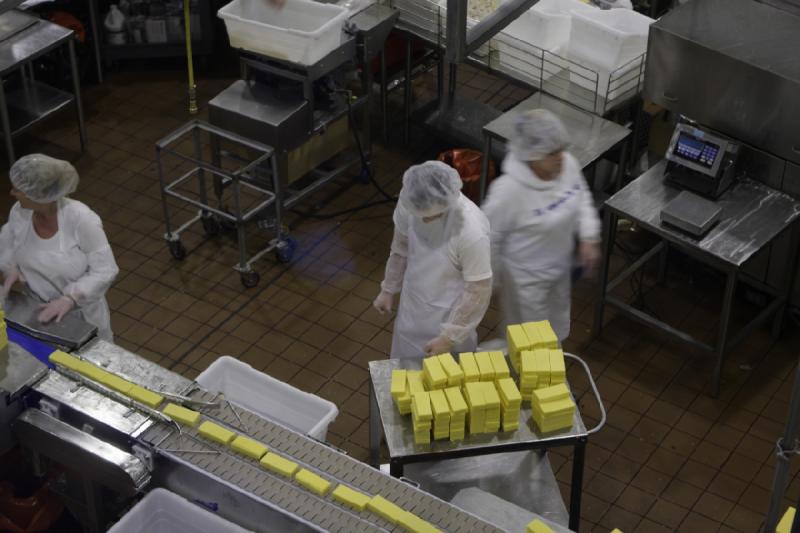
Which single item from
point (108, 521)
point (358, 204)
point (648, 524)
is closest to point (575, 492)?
point (648, 524)

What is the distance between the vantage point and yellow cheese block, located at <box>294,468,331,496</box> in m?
3.50

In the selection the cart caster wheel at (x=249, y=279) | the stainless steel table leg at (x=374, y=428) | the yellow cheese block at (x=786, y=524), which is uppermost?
the yellow cheese block at (x=786, y=524)

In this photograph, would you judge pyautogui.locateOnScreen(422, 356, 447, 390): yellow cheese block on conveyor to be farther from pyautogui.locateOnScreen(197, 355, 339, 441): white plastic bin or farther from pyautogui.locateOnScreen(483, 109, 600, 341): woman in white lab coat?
pyautogui.locateOnScreen(483, 109, 600, 341): woman in white lab coat

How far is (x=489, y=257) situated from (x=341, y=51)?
236 cm

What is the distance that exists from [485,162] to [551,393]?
94.5 inches

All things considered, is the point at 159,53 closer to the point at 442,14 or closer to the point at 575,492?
the point at 442,14

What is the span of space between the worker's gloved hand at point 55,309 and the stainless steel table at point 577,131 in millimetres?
2599

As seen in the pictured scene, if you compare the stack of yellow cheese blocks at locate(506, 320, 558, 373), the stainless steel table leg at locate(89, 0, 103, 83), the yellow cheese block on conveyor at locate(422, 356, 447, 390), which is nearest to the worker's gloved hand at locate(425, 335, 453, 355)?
the stack of yellow cheese blocks at locate(506, 320, 558, 373)

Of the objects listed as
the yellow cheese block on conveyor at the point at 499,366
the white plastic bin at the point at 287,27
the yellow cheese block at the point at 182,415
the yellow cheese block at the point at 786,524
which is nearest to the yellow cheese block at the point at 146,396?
the yellow cheese block at the point at 182,415

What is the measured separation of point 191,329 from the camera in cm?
628

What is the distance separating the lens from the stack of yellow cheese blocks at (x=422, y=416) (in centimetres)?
420

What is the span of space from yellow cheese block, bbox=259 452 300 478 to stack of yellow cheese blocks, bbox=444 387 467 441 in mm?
823

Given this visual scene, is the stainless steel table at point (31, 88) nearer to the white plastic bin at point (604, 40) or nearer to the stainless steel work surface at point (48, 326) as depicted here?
the stainless steel work surface at point (48, 326)

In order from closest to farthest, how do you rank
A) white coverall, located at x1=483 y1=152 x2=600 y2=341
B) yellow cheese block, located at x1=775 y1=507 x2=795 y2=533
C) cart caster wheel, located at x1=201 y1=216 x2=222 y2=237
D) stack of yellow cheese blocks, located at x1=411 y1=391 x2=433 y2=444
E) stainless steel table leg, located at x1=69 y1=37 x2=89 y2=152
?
yellow cheese block, located at x1=775 y1=507 x2=795 y2=533 < stack of yellow cheese blocks, located at x1=411 y1=391 x2=433 y2=444 < white coverall, located at x1=483 y1=152 x2=600 y2=341 < cart caster wheel, located at x1=201 y1=216 x2=222 y2=237 < stainless steel table leg, located at x1=69 y1=37 x2=89 y2=152
